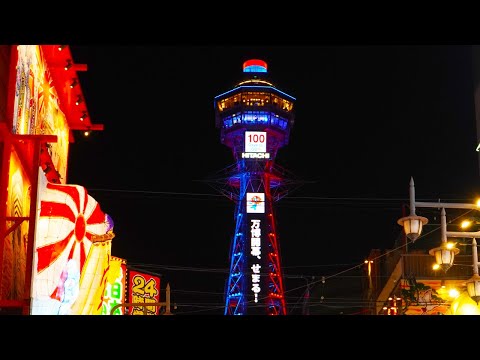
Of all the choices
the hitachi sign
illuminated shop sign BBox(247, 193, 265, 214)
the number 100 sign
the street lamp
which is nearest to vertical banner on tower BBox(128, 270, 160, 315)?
the street lamp

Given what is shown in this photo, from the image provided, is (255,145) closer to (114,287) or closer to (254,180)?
(254,180)

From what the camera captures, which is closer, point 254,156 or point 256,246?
point 256,246

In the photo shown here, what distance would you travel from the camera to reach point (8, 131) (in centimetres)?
1352

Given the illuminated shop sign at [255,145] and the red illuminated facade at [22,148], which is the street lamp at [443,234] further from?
the illuminated shop sign at [255,145]

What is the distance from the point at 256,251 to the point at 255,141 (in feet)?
43.3

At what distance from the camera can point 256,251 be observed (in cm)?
8031

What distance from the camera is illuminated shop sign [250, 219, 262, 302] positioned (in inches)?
3127

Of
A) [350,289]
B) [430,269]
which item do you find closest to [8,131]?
[430,269]

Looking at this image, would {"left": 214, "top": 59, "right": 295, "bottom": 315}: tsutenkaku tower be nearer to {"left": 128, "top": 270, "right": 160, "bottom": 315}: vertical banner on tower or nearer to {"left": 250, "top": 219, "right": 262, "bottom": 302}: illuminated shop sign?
{"left": 250, "top": 219, "right": 262, "bottom": 302}: illuminated shop sign

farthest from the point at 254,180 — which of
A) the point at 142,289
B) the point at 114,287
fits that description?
the point at 114,287

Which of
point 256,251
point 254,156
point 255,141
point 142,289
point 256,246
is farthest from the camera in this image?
point 255,141

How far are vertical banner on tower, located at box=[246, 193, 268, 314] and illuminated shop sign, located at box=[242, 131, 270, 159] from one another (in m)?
5.71

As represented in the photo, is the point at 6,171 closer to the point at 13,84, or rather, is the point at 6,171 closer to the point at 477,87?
the point at 13,84

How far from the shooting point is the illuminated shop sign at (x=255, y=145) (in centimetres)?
8644
